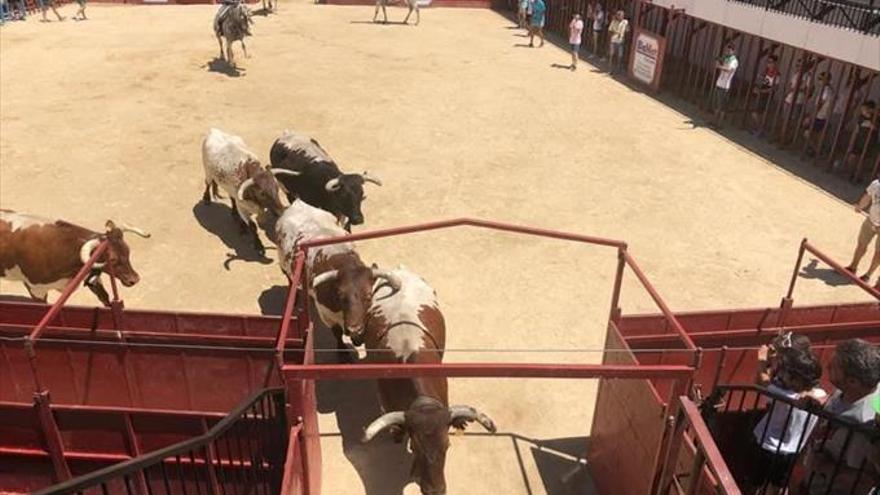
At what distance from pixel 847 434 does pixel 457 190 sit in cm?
965

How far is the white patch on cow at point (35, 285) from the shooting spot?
872cm

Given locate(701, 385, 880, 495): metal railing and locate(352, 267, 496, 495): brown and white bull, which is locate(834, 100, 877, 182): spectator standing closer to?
locate(701, 385, 880, 495): metal railing

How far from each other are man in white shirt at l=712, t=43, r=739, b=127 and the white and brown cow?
38.5 feet

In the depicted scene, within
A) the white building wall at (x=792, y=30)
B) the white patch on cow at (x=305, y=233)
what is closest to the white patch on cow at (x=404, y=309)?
the white patch on cow at (x=305, y=233)

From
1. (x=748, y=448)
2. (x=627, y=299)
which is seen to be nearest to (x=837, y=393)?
(x=748, y=448)

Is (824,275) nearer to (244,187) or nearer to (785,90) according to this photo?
(785,90)

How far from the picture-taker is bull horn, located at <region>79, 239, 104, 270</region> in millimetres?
8258

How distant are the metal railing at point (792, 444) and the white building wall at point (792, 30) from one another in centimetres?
1076

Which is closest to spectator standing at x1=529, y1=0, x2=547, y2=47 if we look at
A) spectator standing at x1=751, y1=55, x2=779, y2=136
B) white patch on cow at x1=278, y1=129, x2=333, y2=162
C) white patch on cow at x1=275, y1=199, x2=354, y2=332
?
spectator standing at x1=751, y1=55, x2=779, y2=136

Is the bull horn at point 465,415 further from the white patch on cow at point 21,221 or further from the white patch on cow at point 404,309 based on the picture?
the white patch on cow at point 21,221

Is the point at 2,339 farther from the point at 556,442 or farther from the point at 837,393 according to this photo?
the point at 837,393

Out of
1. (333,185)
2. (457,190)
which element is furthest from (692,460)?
(457,190)

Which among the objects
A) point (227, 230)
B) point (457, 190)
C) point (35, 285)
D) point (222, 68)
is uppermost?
point (222, 68)

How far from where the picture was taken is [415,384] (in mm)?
6570
